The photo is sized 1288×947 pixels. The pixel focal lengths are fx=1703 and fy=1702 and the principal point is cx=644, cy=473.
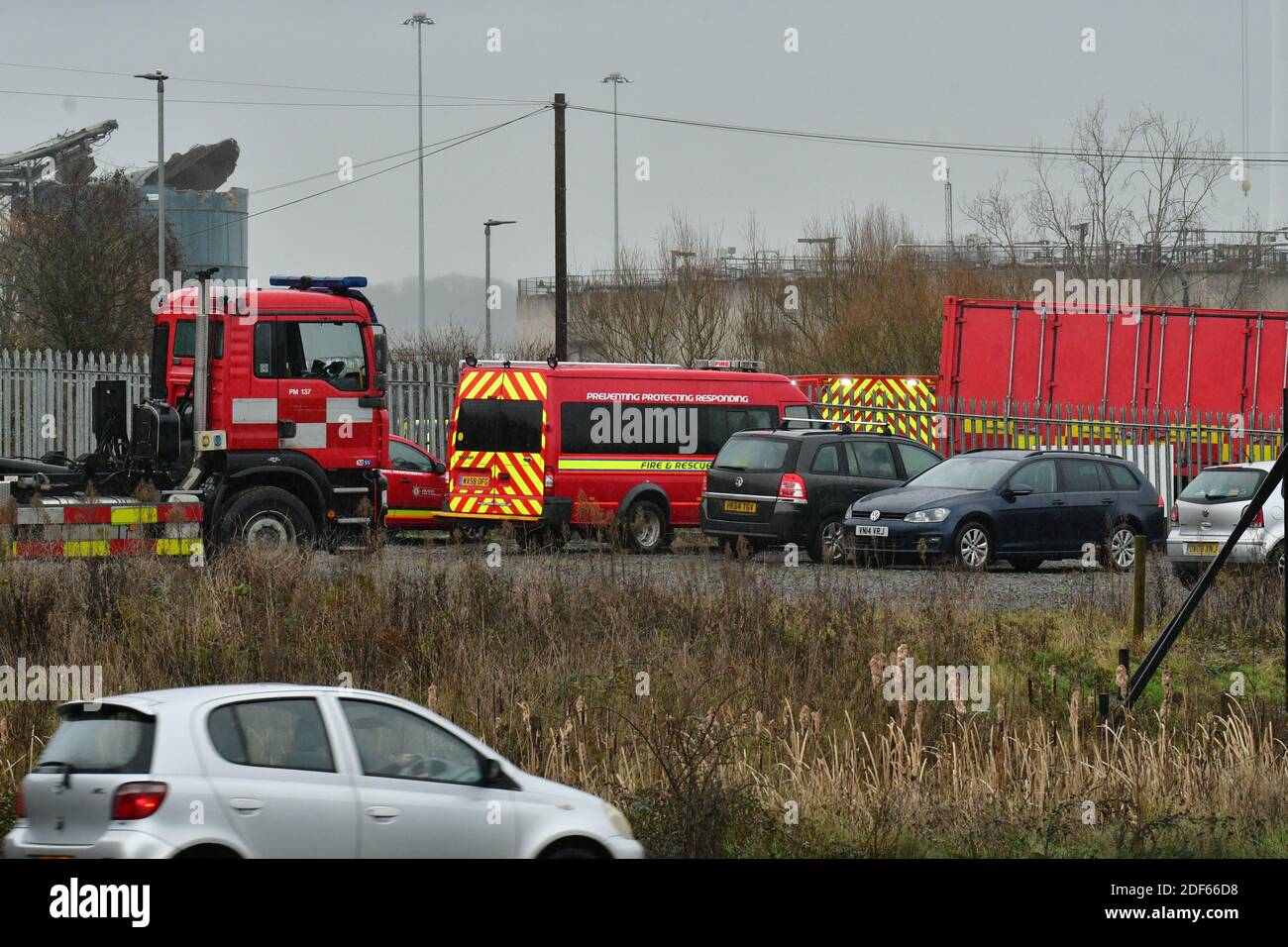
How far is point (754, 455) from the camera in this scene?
68.8 feet

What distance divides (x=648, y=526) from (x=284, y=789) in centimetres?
1597

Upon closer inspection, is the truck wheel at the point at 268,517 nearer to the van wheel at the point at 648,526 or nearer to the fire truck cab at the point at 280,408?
the fire truck cab at the point at 280,408

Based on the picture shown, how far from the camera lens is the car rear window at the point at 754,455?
819 inches

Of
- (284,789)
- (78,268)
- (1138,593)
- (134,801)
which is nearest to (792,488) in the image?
(1138,593)

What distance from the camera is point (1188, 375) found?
27.9 m

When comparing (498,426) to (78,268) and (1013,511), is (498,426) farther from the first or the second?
(78,268)

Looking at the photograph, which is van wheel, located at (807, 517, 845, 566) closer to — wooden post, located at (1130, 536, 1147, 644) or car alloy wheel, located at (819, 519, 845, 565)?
car alloy wheel, located at (819, 519, 845, 565)

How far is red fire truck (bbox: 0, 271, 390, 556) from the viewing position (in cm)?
1788

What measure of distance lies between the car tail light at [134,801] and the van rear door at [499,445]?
1533 cm

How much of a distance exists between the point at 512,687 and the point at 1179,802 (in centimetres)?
419

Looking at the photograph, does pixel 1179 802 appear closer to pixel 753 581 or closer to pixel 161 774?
pixel 753 581
